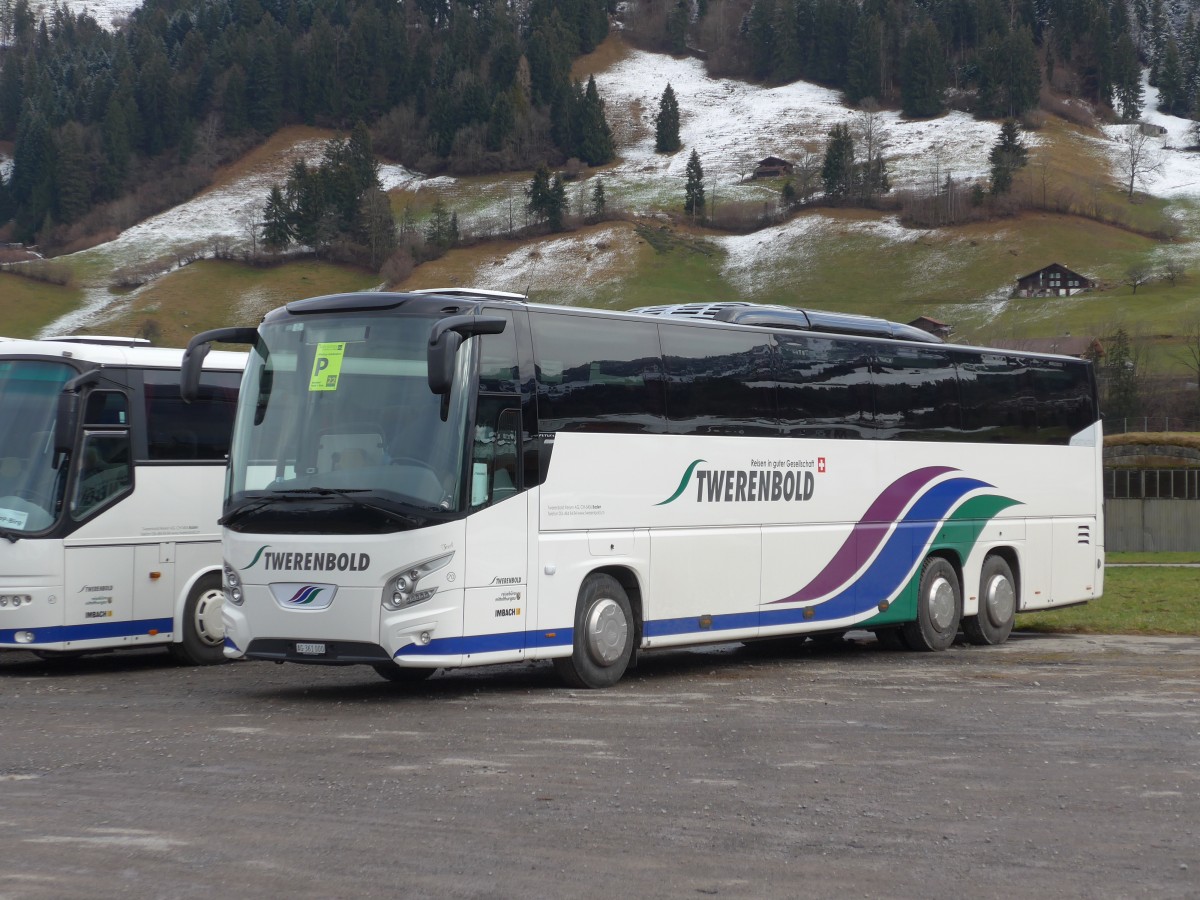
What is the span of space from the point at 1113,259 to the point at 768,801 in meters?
142

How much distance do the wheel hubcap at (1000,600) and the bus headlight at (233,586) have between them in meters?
10.1

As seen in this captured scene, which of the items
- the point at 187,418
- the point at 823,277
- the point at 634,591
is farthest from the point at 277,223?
the point at 634,591

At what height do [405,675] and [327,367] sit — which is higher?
[327,367]

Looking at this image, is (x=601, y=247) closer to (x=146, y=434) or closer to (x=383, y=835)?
(x=146, y=434)

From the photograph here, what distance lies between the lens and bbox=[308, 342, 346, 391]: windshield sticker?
12.9 metres

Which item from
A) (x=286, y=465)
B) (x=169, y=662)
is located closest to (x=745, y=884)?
(x=286, y=465)

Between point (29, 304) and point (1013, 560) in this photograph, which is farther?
point (29, 304)

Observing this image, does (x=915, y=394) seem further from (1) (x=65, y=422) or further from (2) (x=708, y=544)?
(1) (x=65, y=422)

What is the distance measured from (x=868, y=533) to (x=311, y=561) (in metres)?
7.13

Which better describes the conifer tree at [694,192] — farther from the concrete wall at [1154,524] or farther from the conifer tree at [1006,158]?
the concrete wall at [1154,524]

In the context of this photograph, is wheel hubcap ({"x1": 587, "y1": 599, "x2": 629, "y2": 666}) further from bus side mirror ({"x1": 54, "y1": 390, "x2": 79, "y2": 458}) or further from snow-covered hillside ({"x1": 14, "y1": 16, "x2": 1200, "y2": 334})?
snow-covered hillside ({"x1": 14, "y1": 16, "x2": 1200, "y2": 334})

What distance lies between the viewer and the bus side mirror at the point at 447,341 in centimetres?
1169

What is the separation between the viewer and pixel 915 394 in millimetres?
18250

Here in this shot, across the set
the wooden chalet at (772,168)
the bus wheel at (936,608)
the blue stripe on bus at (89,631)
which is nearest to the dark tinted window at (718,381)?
the bus wheel at (936,608)
